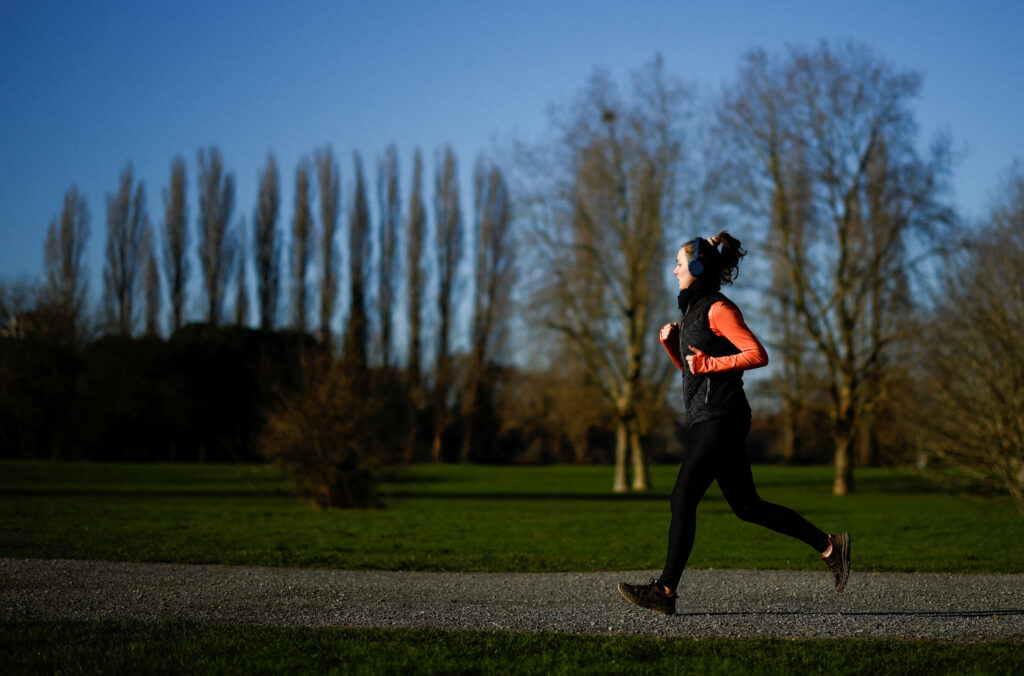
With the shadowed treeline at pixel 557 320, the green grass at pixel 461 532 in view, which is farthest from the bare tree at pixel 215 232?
the green grass at pixel 461 532

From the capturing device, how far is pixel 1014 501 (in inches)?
724

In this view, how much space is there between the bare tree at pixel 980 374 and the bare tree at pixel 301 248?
1478 inches

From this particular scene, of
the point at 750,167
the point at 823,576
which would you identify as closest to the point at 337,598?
the point at 823,576

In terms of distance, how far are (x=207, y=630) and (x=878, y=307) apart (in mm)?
30568

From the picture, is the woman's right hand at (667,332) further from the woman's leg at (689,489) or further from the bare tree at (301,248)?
the bare tree at (301,248)

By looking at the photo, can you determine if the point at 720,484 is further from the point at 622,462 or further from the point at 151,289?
the point at 151,289

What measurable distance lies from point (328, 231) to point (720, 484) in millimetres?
52249

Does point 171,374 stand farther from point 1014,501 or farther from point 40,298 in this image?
point 1014,501

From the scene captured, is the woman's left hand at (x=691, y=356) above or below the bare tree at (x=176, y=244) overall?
→ below

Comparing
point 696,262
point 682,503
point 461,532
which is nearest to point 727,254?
point 696,262

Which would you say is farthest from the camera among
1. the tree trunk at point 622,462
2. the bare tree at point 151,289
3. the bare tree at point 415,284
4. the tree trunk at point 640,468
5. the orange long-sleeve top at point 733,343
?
the bare tree at point 415,284

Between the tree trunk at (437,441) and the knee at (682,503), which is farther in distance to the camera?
the tree trunk at (437,441)

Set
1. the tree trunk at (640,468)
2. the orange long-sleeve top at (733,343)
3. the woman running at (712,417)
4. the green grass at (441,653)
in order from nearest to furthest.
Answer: the green grass at (441,653) < the orange long-sleeve top at (733,343) < the woman running at (712,417) < the tree trunk at (640,468)

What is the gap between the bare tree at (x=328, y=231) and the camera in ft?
178
